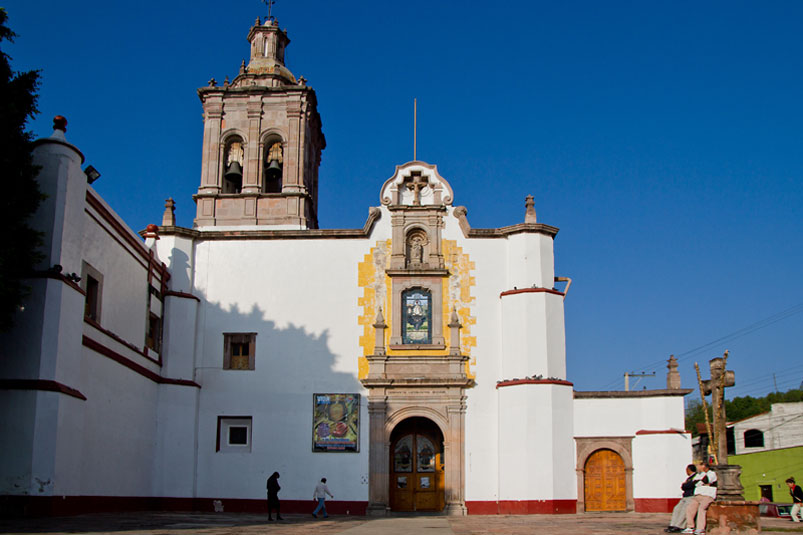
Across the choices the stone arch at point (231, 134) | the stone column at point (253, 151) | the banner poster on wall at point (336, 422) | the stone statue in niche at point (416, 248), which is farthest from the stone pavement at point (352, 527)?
the stone arch at point (231, 134)

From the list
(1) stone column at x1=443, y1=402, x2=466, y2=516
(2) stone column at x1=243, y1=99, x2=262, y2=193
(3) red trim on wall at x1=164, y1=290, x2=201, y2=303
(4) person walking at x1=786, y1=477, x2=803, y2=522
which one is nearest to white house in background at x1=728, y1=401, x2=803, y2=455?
(4) person walking at x1=786, y1=477, x2=803, y2=522

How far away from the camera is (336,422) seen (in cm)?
2562

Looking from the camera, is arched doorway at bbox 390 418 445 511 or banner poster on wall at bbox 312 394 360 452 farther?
arched doorway at bbox 390 418 445 511

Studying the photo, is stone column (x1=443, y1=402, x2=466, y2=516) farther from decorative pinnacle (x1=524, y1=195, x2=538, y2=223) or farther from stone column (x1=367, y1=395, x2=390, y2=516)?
decorative pinnacle (x1=524, y1=195, x2=538, y2=223)

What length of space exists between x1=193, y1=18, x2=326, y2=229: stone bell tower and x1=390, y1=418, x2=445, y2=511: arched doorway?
7548 millimetres

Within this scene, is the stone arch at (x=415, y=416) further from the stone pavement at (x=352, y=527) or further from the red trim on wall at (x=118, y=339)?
the red trim on wall at (x=118, y=339)

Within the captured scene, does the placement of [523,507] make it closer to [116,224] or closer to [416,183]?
[416,183]

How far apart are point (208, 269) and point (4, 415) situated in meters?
10.4

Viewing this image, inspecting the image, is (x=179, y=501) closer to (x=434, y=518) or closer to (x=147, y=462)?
(x=147, y=462)

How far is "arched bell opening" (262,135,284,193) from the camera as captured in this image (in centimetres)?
2919

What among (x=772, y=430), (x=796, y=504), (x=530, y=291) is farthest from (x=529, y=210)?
(x=772, y=430)

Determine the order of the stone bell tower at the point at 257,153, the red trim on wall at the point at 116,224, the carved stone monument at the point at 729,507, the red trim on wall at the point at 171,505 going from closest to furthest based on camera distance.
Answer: the carved stone monument at the point at 729,507, the red trim on wall at the point at 171,505, the red trim on wall at the point at 116,224, the stone bell tower at the point at 257,153

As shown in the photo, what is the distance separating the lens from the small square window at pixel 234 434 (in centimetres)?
2570

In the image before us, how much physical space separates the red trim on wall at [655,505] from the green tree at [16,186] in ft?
57.8
